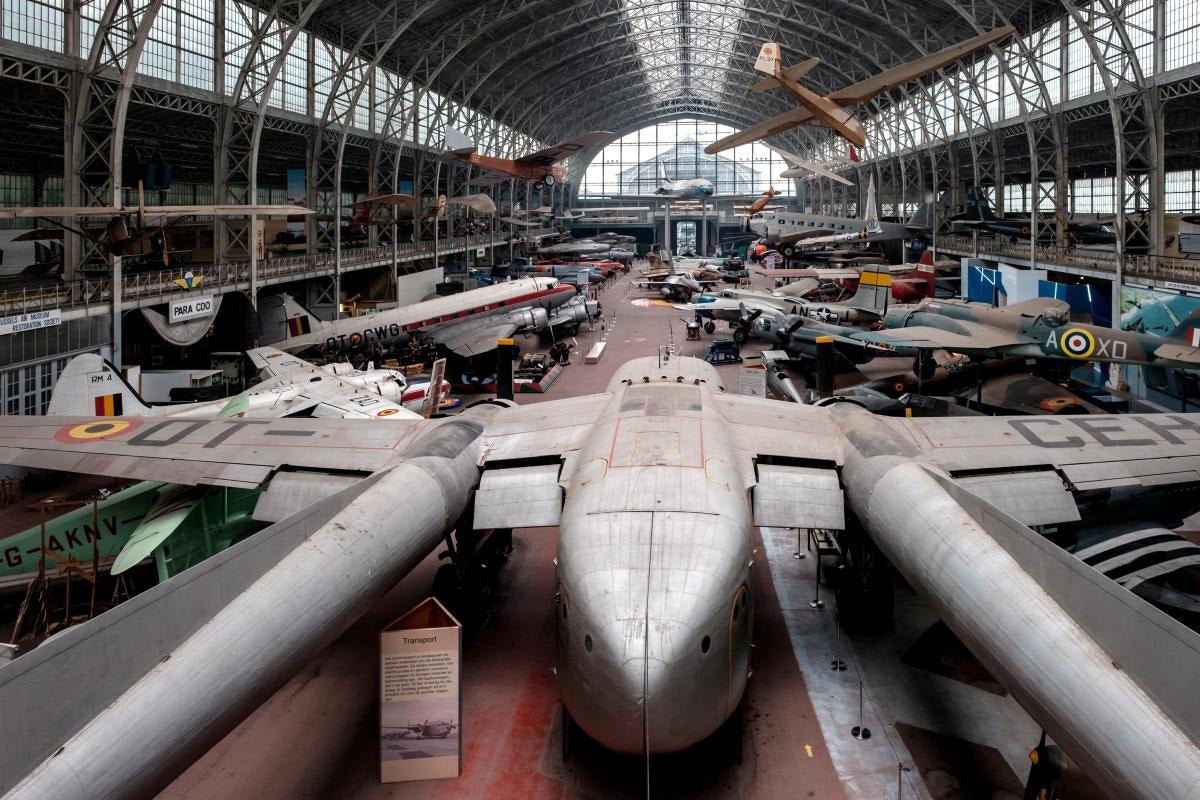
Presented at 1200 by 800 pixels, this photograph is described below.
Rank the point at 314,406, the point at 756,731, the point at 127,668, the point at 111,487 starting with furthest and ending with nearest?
1. the point at 314,406
2. the point at 111,487
3. the point at 756,731
4. the point at 127,668

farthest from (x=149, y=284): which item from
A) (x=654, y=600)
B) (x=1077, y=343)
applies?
(x=1077, y=343)

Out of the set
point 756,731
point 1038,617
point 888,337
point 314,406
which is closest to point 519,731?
point 756,731

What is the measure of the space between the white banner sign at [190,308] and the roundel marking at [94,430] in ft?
55.2

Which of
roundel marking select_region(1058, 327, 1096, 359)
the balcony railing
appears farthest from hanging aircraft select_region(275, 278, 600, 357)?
the balcony railing

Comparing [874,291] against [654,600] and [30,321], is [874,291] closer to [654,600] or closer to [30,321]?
[30,321]

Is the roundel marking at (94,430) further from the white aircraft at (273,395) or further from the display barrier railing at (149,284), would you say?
the display barrier railing at (149,284)

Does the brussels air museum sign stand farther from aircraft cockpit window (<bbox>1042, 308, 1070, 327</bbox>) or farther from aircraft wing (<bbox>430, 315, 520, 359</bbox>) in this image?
aircraft wing (<bbox>430, 315, 520, 359</bbox>)

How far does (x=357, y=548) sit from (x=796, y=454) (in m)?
6.79

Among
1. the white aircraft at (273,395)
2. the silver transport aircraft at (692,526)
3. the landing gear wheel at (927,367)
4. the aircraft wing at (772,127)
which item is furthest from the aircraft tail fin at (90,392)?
the aircraft wing at (772,127)

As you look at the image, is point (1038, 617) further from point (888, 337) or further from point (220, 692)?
point (888, 337)

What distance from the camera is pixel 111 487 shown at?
21922 mm

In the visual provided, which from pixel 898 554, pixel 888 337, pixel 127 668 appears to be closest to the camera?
pixel 127 668

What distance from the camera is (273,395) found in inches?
950

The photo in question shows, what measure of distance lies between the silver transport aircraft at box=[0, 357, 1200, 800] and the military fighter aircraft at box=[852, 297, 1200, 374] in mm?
9732
